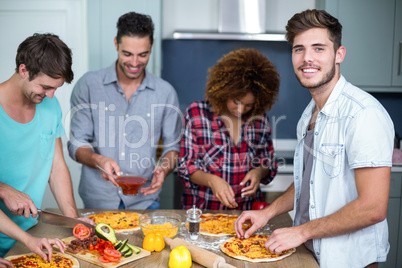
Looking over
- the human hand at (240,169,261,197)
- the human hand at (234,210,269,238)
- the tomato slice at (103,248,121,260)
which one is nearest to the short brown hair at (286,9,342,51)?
the human hand at (234,210,269,238)

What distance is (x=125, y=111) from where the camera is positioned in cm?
265

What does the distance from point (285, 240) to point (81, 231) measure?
2.82 ft

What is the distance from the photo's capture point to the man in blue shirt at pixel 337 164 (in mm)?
1470

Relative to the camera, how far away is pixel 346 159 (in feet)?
5.18

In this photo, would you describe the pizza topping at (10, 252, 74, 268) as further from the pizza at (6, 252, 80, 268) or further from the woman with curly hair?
the woman with curly hair

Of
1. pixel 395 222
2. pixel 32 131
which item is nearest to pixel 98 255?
pixel 32 131

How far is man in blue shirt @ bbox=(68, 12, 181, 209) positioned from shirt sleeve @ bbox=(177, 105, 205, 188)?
12 centimetres

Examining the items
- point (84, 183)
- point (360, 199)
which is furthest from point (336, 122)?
point (84, 183)

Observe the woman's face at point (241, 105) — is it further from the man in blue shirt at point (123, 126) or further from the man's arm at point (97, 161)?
the man's arm at point (97, 161)

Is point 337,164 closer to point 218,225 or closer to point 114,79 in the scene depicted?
point 218,225

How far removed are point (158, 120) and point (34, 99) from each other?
3.07 ft

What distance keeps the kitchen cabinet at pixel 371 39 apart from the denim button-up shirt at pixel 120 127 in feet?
6.38

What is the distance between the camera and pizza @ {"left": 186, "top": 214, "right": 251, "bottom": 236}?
6.17 feet

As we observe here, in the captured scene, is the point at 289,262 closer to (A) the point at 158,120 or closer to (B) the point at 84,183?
(A) the point at 158,120
